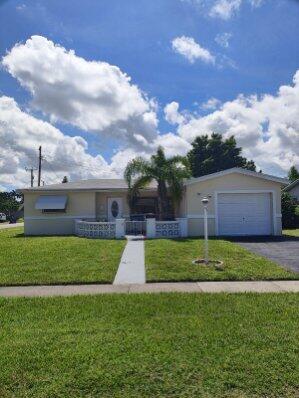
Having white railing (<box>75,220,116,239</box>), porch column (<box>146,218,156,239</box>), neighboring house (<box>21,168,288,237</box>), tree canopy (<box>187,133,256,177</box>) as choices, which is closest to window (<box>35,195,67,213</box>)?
neighboring house (<box>21,168,288,237</box>)

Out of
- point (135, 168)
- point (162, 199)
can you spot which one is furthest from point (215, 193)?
point (135, 168)

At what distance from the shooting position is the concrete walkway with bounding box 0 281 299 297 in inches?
329

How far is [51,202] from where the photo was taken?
73.6 feet

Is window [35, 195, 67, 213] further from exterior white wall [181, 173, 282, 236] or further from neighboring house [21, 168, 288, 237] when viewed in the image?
exterior white wall [181, 173, 282, 236]

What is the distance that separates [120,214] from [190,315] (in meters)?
17.2

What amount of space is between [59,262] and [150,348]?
294 inches

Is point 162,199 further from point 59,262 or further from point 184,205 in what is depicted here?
point 59,262

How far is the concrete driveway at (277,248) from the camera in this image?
12.1 meters

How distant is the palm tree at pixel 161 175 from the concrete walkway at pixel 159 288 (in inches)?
430

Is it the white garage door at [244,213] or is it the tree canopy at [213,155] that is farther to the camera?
the tree canopy at [213,155]

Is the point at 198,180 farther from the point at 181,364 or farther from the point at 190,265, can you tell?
the point at 181,364

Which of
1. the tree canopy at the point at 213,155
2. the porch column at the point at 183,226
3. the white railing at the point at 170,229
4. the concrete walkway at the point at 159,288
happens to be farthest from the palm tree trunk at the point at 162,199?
the tree canopy at the point at 213,155

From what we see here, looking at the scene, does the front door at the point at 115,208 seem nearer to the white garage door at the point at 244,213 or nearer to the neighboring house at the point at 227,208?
the neighboring house at the point at 227,208

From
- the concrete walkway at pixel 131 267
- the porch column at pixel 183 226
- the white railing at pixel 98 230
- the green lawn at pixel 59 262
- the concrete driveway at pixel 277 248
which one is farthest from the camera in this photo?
the white railing at pixel 98 230
